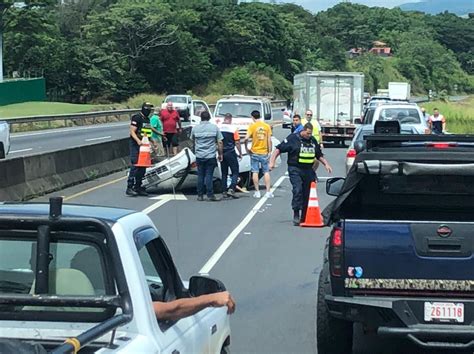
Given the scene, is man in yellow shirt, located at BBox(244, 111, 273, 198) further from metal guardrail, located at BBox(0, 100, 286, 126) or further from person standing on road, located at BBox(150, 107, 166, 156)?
metal guardrail, located at BBox(0, 100, 286, 126)

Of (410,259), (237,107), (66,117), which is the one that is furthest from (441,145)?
(66,117)

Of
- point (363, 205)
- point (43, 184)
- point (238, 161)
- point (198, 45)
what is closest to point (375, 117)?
point (238, 161)

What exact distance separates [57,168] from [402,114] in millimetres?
11636

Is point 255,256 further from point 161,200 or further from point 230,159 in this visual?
point 230,159

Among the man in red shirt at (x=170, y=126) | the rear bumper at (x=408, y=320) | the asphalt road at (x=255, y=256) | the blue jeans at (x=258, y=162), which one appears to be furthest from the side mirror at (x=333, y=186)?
the man in red shirt at (x=170, y=126)

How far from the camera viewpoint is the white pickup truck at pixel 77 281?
4109 millimetres

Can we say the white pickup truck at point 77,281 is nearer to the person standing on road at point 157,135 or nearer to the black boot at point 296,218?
the black boot at point 296,218

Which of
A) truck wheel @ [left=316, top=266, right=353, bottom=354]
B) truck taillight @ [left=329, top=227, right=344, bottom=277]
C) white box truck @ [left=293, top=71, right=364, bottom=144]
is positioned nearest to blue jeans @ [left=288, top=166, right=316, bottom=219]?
truck wheel @ [left=316, top=266, right=353, bottom=354]

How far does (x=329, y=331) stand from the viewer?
7.51 meters

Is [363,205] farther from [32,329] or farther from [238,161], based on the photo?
[238,161]

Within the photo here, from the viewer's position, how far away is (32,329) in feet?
13.9

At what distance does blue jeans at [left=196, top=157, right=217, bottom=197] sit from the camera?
62.4 feet

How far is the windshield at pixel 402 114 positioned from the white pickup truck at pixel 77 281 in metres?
23.3

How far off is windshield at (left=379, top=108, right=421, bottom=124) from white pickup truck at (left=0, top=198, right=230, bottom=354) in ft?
76.4
